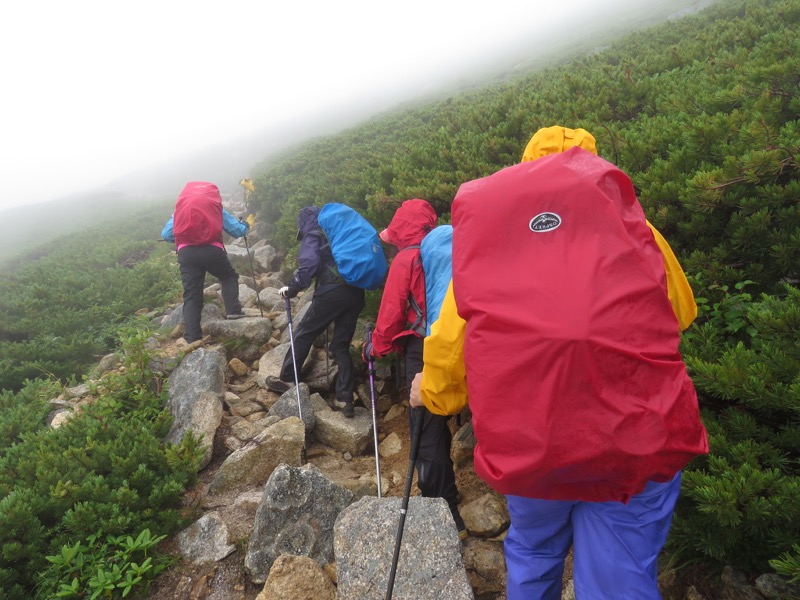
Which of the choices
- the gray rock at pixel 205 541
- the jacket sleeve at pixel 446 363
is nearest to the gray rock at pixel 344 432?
the gray rock at pixel 205 541

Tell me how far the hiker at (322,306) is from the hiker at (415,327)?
2018mm

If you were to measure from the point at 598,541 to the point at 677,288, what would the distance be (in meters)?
1.34

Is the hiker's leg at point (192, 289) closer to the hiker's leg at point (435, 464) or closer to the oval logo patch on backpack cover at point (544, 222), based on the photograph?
the hiker's leg at point (435, 464)

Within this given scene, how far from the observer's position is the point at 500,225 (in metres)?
1.85

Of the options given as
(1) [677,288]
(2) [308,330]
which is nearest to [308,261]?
(2) [308,330]

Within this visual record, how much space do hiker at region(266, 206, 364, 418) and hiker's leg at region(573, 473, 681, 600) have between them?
445 centimetres

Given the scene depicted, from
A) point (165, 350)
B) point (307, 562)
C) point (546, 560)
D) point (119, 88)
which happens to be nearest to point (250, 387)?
point (165, 350)

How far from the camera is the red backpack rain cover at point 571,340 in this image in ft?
5.42

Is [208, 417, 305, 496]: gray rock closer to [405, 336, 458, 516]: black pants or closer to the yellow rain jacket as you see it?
[405, 336, 458, 516]: black pants

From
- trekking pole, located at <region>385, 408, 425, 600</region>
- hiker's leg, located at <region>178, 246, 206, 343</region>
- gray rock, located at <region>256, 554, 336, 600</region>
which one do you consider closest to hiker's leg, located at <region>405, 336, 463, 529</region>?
trekking pole, located at <region>385, 408, 425, 600</region>

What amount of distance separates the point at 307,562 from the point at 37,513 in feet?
8.51

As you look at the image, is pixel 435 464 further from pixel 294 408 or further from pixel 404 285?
pixel 294 408

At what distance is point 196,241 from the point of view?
8.18m

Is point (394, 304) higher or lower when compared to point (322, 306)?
higher
